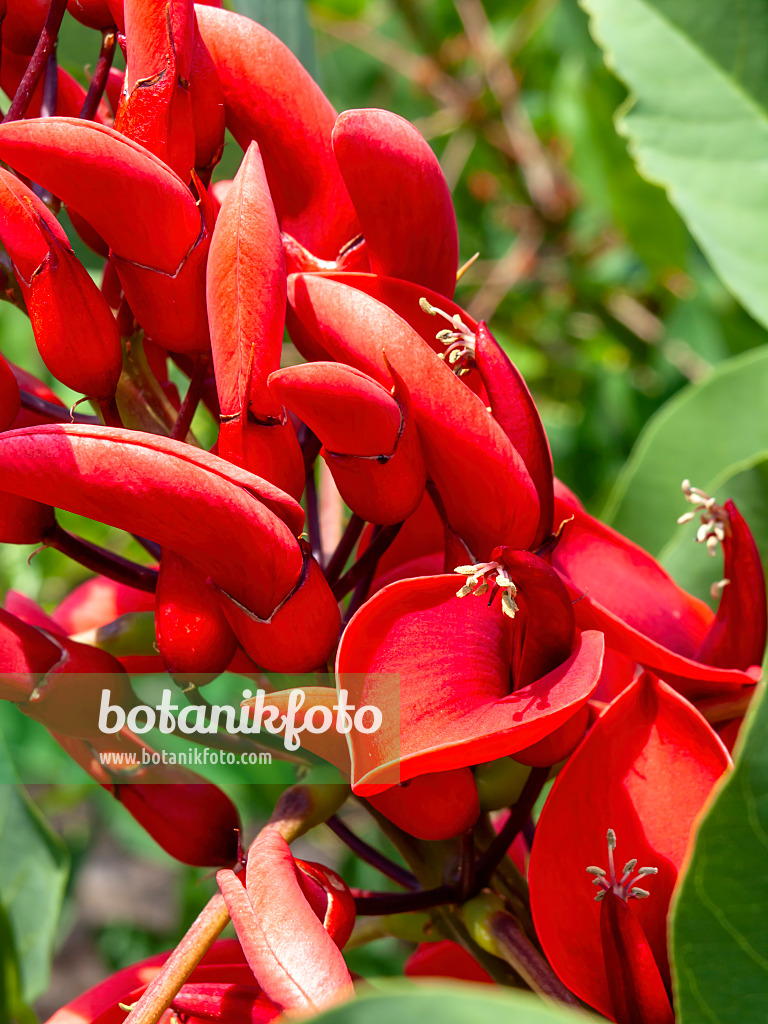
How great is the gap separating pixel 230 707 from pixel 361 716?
4.1 inches

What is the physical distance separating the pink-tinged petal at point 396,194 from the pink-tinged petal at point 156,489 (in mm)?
153

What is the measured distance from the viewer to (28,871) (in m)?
0.93

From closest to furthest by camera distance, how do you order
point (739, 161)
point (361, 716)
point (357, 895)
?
point (361, 716)
point (357, 895)
point (739, 161)

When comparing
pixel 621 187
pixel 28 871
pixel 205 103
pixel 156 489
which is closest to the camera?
pixel 156 489

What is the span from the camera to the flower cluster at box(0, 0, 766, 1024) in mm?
414

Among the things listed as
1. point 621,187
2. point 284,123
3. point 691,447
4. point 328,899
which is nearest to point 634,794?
point 328,899

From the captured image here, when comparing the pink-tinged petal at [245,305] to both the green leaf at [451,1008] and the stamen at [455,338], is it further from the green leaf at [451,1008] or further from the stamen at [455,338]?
the green leaf at [451,1008]

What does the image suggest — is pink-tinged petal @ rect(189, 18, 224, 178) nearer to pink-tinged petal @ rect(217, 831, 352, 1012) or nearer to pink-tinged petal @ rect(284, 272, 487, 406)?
pink-tinged petal @ rect(284, 272, 487, 406)

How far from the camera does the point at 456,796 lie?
46cm

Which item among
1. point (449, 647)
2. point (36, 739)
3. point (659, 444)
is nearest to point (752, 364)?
point (659, 444)

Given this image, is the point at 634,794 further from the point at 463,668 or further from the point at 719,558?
the point at 719,558

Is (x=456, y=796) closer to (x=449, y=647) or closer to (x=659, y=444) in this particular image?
(x=449, y=647)

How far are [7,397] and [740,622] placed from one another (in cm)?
36

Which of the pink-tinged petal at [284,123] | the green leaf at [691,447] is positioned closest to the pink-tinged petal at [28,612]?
the pink-tinged petal at [284,123]
